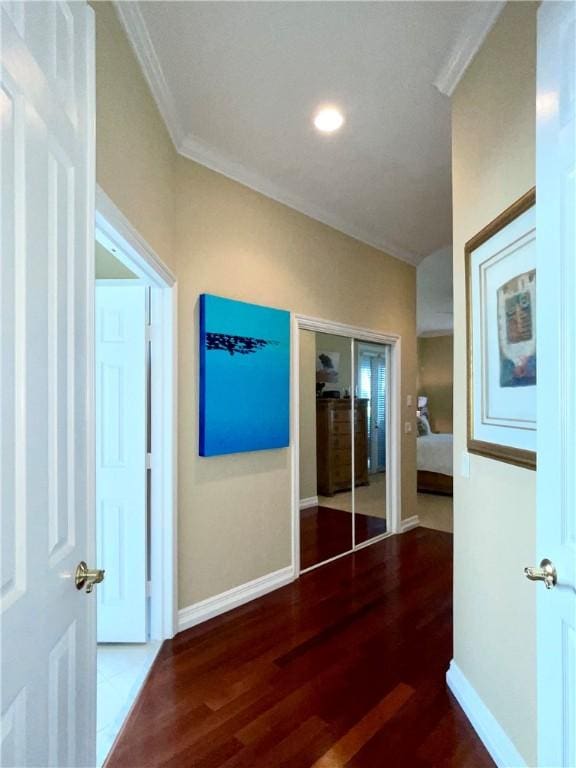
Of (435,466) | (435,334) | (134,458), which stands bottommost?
(435,466)

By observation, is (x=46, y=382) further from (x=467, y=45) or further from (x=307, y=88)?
(x=467, y=45)

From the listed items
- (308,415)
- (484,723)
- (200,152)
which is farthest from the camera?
(308,415)

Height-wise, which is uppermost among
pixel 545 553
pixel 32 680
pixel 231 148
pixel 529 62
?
pixel 231 148

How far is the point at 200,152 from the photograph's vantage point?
2467 mm

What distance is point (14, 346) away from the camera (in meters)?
0.74

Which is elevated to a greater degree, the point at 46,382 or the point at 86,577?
the point at 46,382

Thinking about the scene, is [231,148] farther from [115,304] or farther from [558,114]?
[558,114]

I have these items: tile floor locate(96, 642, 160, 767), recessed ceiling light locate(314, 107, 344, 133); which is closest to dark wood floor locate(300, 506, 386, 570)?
tile floor locate(96, 642, 160, 767)

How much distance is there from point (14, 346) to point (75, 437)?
0.34 meters

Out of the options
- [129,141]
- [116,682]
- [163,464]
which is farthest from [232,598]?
[129,141]

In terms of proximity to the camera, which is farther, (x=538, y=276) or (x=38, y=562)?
(x=538, y=276)

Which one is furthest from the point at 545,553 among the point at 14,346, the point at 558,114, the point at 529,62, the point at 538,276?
the point at 529,62

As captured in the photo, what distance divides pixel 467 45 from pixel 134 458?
2541 millimetres

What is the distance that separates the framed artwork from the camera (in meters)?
1.37
